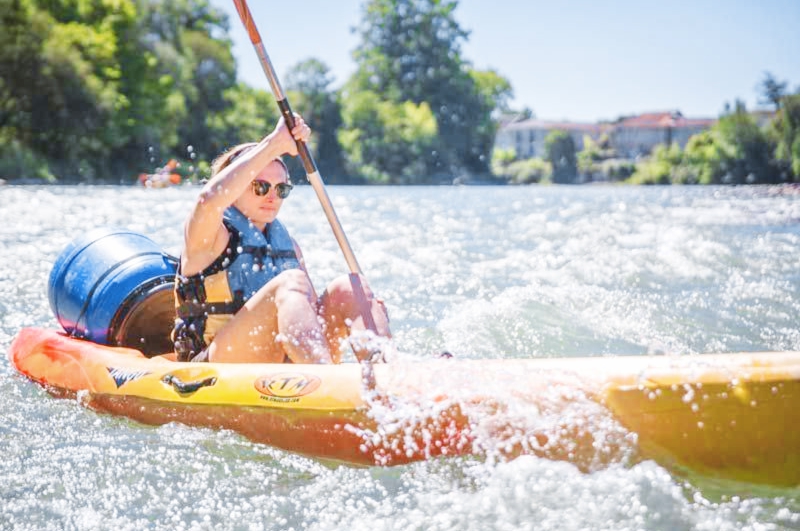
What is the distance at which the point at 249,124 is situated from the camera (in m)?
35.1

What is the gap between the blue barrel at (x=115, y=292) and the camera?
340 centimetres

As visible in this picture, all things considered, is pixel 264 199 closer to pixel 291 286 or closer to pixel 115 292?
pixel 291 286

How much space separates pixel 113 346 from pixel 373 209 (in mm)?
13179

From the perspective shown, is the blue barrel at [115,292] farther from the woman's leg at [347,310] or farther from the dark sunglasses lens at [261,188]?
the woman's leg at [347,310]

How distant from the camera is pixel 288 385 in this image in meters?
2.64

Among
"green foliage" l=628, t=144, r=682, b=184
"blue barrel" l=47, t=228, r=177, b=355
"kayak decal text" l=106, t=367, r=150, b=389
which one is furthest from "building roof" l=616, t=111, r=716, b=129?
"kayak decal text" l=106, t=367, r=150, b=389

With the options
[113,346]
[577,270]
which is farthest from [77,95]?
[113,346]

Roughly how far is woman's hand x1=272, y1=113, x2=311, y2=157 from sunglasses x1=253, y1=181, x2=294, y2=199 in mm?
124

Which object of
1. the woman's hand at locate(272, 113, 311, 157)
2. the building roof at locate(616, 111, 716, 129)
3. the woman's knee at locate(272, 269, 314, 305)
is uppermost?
the woman's hand at locate(272, 113, 311, 157)

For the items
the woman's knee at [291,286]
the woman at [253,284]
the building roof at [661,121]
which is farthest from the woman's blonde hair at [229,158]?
the building roof at [661,121]

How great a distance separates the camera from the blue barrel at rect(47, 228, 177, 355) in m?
3.40

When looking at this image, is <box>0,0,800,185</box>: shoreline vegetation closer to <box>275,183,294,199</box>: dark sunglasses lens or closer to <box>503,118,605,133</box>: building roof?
<box>275,183,294,199</box>: dark sunglasses lens

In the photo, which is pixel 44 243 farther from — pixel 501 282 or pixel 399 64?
pixel 399 64

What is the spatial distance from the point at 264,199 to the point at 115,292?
83cm
